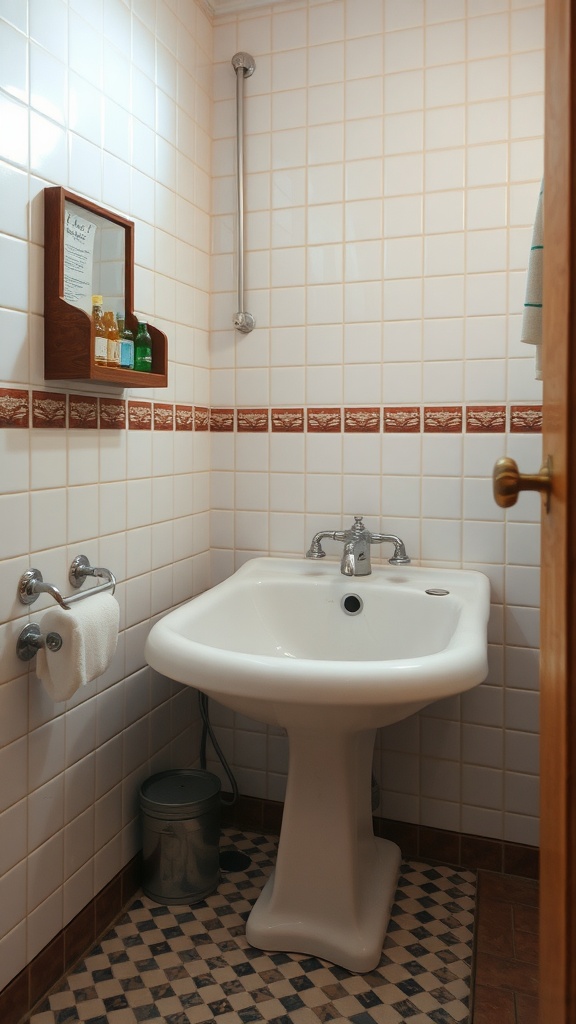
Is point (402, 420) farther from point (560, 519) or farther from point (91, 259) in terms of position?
point (560, 519)

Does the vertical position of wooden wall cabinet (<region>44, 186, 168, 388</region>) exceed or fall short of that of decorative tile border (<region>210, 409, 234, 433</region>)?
it exceeds it

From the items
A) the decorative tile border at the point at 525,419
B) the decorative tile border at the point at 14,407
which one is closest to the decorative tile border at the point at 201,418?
the decorative tile border at the point at 14,407

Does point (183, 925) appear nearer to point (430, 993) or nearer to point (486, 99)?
point (430, 993)

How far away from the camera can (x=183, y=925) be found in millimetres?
1615

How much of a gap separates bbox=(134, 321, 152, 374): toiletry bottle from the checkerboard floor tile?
4.16 ft

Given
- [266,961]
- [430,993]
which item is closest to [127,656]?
[266,961]

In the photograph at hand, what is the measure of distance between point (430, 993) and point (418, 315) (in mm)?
1548

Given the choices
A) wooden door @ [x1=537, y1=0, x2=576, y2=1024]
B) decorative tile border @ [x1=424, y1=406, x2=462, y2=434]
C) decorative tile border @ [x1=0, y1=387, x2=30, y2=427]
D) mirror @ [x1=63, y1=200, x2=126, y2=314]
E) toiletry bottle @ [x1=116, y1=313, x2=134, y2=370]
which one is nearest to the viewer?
wooden door @ [x1=537, y1=0, x2=576, y2=1024]

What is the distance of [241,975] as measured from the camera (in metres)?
1.46

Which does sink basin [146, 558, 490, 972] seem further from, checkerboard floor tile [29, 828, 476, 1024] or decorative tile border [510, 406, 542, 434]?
decorative tile border [510, 406, 542, 434]

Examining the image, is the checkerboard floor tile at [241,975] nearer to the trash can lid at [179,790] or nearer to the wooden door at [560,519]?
the trash can lid at [179,790]

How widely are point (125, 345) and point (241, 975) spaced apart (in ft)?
4.36

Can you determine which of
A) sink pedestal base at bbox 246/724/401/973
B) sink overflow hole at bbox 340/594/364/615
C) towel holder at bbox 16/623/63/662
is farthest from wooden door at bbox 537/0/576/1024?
sink overflow hole at bbox 340/594/364/615

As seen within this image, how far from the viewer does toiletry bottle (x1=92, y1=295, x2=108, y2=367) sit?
137 cm
